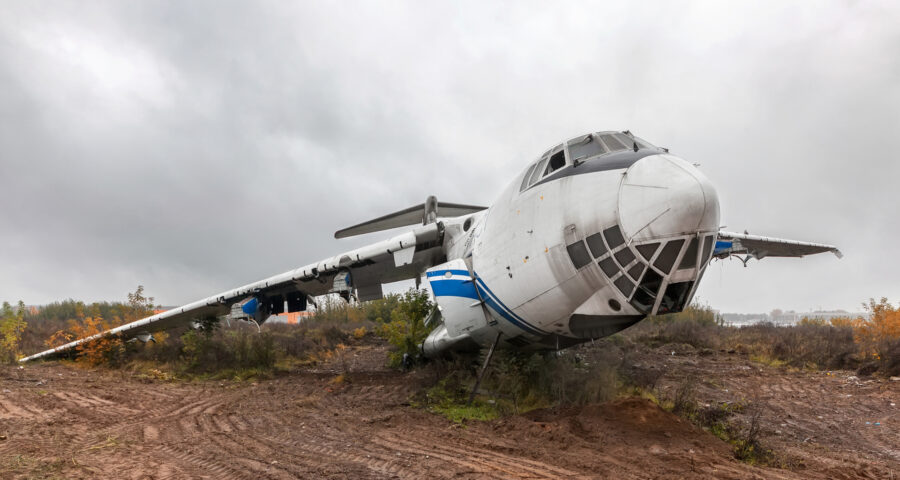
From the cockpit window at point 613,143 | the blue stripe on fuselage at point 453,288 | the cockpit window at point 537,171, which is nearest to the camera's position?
the cockpit window at point 613,143

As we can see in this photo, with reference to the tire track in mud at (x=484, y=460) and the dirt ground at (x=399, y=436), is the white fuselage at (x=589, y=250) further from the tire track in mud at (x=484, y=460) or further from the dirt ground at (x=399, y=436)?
the tire track in mud at (x=484, y=460)

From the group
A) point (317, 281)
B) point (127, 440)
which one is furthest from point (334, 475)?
point (317, 281)

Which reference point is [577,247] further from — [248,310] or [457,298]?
[248,310]

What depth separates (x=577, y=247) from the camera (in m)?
6.02

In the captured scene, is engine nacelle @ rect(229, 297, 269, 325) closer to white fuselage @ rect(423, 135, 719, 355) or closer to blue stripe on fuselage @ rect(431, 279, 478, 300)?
blue stripe on fuselage @ rect(431, 279, 478, 300)

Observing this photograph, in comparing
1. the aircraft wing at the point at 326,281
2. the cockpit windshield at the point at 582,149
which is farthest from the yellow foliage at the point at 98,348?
the cockpit windshield at the point at 582,149

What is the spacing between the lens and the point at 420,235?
10930 millimetres

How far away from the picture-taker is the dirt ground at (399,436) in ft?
16.2

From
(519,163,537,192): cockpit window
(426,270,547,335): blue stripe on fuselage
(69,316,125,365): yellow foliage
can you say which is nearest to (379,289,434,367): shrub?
(426,270,547,335): blue stripe on fuselage

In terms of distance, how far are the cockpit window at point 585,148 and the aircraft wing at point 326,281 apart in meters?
4.91

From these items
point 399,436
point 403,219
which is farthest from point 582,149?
point 403,219

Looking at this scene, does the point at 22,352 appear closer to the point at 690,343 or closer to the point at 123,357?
the point at 123,357

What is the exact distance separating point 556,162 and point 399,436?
4.42 meters

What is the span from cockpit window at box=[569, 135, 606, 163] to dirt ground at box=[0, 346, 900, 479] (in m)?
3.51
